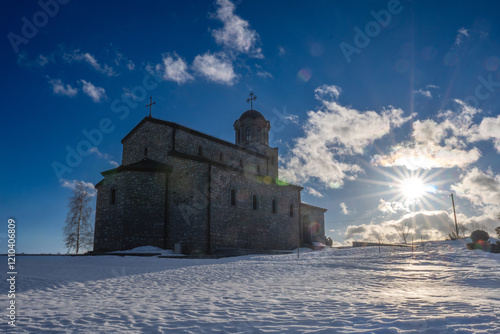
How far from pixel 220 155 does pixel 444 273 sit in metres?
19.1

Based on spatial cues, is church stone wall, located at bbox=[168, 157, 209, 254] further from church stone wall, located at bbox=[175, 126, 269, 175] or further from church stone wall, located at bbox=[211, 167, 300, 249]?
church stone wall, located at bbox=[175, 126, 269, 175]

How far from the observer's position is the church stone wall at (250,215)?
21438 millimetres

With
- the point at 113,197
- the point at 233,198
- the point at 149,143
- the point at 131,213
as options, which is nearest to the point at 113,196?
the point at 113,197

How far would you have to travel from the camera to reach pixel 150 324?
14.7 feet

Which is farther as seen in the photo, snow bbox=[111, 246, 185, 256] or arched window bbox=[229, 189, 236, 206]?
arched window bbox=[229, 189, 236, 206]

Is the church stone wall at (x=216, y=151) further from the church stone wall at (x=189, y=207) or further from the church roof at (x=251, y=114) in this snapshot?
the church roof at (x=251, y=114)

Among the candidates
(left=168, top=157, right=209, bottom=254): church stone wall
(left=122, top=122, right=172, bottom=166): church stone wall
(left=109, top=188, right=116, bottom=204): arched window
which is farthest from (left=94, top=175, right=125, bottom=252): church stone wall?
(left=122, top=122, right=172, bottom=166): church stone wall

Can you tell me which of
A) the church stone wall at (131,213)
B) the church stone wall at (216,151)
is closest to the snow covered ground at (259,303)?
the church stone wall at (131,213)

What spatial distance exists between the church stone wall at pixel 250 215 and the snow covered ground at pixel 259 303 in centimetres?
1129

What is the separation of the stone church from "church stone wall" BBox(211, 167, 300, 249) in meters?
0.06

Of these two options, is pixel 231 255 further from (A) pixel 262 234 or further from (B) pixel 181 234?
(A) pixel 262 234

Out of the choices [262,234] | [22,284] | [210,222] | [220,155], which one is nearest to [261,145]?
[220,155]

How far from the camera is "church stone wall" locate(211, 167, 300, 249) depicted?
2144cm

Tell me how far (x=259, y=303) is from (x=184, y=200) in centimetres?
1576
